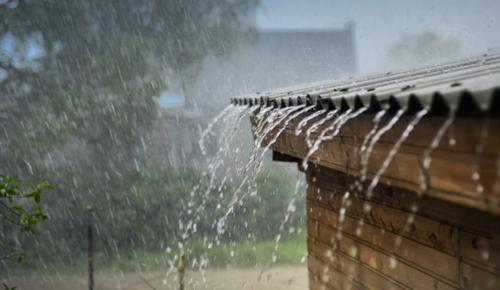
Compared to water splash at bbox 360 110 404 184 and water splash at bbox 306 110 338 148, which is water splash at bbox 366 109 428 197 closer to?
water splash at bbox 360 110 404 184

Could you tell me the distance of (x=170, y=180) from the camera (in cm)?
1998

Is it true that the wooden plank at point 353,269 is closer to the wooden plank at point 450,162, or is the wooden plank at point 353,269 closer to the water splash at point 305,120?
the water splash at point 305,120

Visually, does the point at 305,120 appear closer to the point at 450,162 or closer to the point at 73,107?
the point at 450,162

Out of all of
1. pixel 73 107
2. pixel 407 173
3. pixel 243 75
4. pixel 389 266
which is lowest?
pixel 389 266

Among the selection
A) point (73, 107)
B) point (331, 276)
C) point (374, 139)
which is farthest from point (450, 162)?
point (73, 107)

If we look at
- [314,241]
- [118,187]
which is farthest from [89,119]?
[314,241]

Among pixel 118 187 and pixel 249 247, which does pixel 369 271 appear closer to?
pixel 249 247

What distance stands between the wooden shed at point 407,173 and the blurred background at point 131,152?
34.1ft

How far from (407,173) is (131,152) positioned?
1851 centimetres

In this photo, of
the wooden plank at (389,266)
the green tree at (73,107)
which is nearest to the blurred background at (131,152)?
the green tree at (73,107)

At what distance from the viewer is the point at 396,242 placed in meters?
2.45

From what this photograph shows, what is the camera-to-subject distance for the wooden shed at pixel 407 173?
1.29 meters

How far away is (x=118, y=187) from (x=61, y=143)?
8.22ft

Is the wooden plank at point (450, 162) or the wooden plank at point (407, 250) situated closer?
the wooden plank at point (450, 162)
